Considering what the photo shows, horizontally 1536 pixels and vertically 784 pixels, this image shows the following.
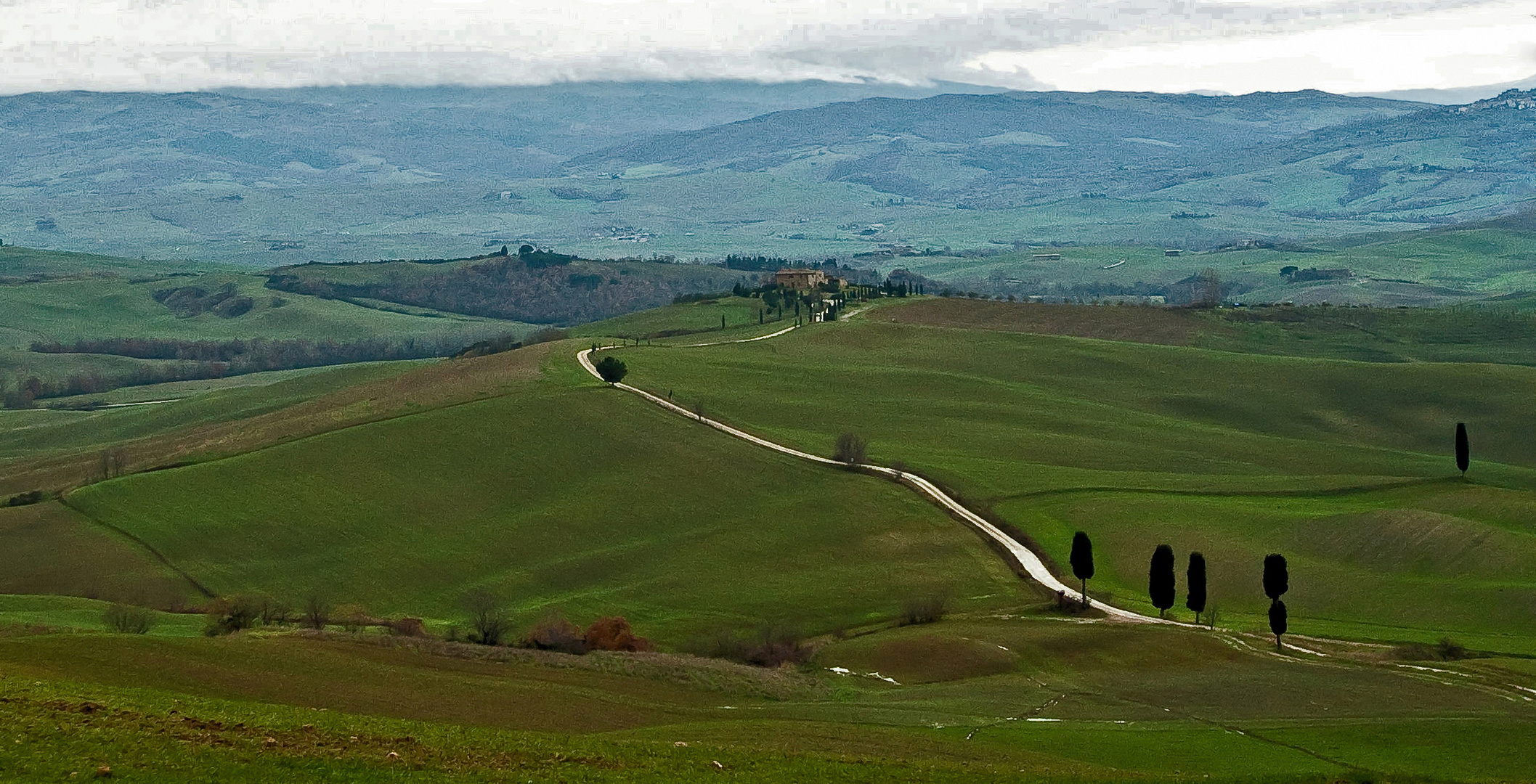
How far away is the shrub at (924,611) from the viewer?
8181 centimetres

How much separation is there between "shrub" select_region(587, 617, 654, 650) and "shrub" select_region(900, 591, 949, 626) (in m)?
13.0

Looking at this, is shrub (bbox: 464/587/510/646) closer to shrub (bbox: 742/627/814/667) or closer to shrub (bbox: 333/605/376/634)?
shrub (bbox: 333/605/376/634)

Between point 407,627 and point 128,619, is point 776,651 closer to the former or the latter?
point 407,627

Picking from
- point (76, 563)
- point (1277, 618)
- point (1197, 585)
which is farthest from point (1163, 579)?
point (76, 563)

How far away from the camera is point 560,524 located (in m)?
107

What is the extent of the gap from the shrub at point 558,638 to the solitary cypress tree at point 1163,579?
2729 cm

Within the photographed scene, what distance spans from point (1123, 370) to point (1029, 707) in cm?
11031

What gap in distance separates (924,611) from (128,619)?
37351mm

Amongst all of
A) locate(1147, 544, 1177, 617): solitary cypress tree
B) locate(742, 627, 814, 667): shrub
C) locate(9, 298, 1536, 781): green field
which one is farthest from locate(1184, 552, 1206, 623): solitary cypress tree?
locate(742, 627, 814, 667): shrub

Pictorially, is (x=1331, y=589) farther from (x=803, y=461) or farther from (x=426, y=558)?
(x=426, y=558)

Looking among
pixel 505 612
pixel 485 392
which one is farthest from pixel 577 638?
pixel 485 392

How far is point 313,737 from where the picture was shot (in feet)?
126

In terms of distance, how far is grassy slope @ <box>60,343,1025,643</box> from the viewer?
9181 centimetres

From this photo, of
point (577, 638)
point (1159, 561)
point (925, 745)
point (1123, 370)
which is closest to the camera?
point (925, 745)
